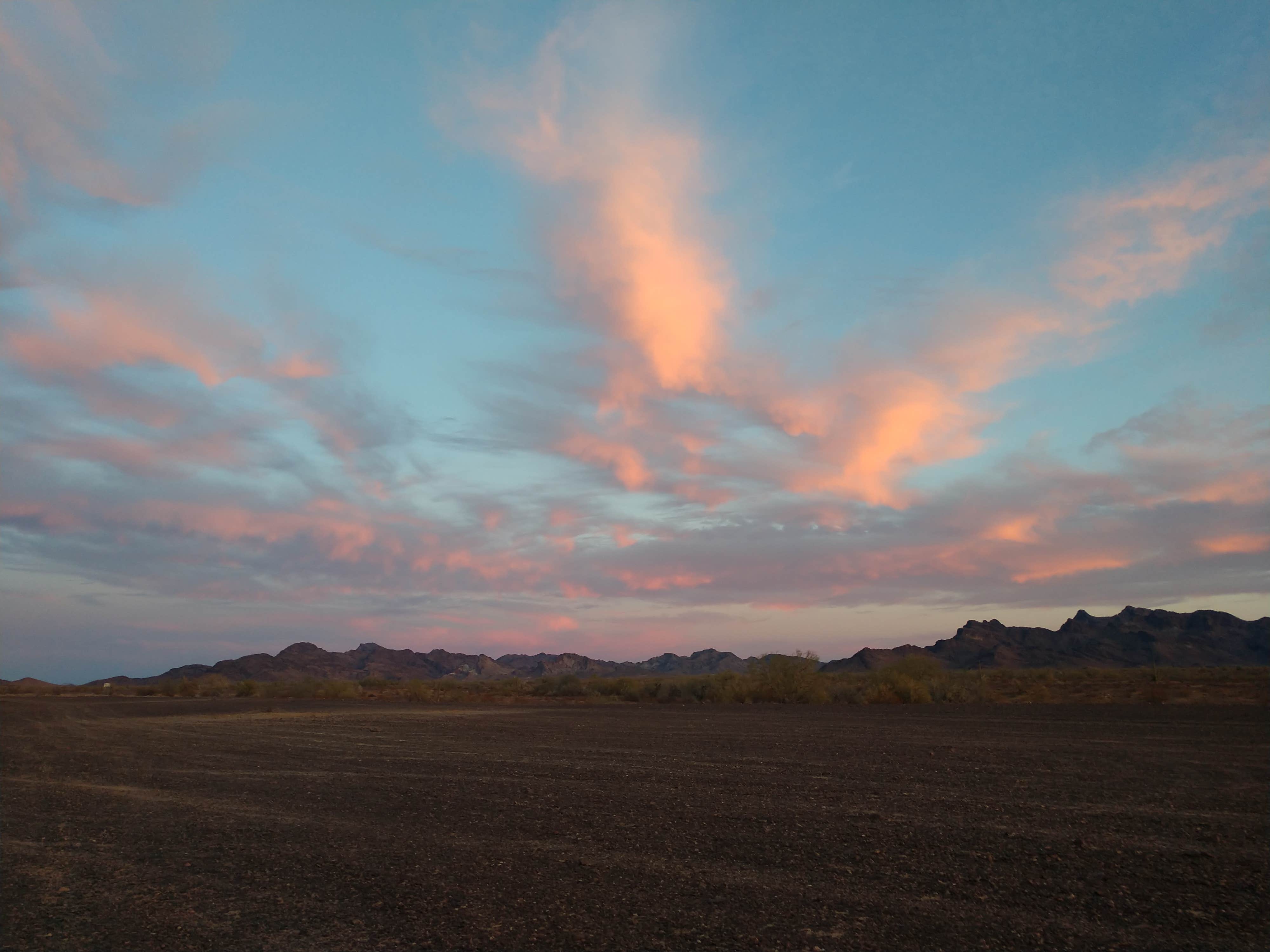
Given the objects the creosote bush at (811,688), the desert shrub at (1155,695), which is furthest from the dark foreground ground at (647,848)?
the creosote bush at (811,688)

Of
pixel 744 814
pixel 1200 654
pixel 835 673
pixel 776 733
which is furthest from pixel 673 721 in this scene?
pixel 1200 654

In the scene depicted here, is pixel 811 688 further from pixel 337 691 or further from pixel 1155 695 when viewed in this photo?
pixel 337 691

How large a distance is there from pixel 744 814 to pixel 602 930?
4.89m

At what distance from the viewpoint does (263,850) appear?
9.13 metres

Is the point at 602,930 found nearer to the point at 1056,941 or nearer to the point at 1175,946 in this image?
the point at 1056,941

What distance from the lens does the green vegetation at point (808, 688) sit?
4288 cm

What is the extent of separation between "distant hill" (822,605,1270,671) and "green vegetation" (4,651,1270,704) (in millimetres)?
61031

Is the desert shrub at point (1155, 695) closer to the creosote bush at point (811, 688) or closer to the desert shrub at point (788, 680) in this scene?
the creosote bush at point (811, 688)

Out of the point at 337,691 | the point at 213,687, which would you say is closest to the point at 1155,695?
the point at 337,691

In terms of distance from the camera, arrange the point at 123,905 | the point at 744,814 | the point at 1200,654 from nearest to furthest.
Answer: the point at 123,905 < the point at 744,814 < the point at 1200,654

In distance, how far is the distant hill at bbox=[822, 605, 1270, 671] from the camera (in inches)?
5098

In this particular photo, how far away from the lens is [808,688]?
154 ft

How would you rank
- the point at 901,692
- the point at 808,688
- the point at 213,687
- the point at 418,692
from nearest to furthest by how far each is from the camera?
1. the point at 901,692
2. the point at 808,688
3. the point at 418,692
4. the point at 213,687

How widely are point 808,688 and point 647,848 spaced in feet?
132
